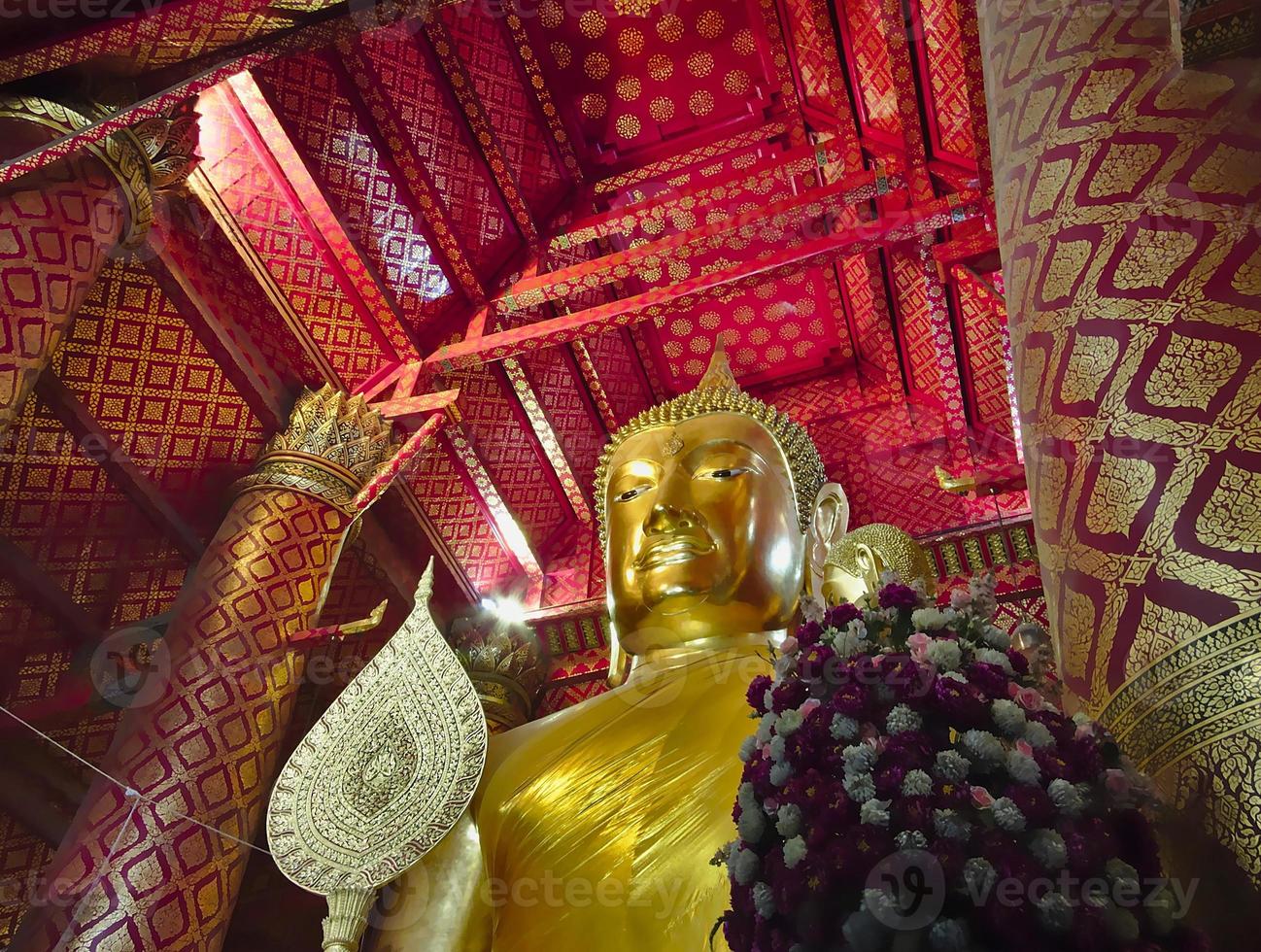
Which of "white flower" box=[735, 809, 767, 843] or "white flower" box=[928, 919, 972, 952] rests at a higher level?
"white flower" box=[928, 919, 972, 952]

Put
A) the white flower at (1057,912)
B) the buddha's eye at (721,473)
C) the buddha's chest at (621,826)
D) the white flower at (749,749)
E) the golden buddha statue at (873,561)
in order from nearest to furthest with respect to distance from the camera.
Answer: the white flower at (1057,912)
the white flower at (749,749)
the buddha's chest at (621,826)
the golden buddha statue at (873,561)
the buddha's eye at (721,473)

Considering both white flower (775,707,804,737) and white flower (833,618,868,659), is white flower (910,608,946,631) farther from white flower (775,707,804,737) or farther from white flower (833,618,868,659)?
white flower (775,707,804,737)

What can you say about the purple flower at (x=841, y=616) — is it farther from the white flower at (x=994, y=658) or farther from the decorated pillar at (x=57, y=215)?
the decorated pillar at (x=57, y=215)

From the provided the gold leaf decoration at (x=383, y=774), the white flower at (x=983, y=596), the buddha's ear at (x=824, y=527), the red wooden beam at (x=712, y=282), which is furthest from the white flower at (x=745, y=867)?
the red wooden beam at (x=712, y=282)

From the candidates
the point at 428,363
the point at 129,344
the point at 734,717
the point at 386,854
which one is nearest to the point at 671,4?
the point at 428,363

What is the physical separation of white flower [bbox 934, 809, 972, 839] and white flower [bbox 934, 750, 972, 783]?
1.8 inches

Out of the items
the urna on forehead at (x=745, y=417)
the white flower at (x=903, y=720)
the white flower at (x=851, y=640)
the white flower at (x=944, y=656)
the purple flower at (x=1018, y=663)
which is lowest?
the urna on forehead at (x=745, y=417)

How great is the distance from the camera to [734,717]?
2.08 meters

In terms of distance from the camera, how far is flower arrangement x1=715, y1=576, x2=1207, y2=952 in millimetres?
846

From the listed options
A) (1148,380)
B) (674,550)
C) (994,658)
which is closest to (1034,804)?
(994,658)

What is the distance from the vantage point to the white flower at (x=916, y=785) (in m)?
0.92

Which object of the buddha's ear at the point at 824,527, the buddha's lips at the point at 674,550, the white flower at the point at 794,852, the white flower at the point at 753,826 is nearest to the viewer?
the white flower at the point at 794,852

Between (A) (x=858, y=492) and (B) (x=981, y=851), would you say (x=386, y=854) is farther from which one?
(A) (x=858, y=492)

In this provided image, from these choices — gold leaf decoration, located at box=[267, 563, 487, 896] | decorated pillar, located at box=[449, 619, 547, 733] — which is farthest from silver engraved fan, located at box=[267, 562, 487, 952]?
decorated pillar, located at box=[449, 619, 547, 733]
